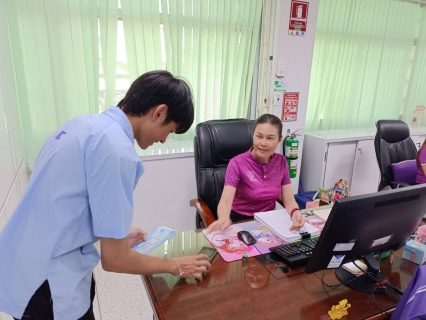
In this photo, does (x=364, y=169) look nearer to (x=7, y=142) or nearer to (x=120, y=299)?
(x=120, y=299)

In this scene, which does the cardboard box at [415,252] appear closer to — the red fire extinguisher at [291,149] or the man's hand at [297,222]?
the man's hand at [297,222]

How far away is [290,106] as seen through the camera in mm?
2848

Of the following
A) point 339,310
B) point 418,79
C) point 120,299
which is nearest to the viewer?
point 339,310

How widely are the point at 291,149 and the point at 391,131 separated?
2.79 feet

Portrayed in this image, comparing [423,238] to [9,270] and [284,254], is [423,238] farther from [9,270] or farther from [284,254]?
[9,270]

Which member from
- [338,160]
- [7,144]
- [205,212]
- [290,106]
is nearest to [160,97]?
[205,212]

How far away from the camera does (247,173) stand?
1.70 meters

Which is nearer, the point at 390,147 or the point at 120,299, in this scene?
the point at 120,299

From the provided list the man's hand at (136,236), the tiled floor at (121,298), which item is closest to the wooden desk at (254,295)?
the man's hand at (136,236)

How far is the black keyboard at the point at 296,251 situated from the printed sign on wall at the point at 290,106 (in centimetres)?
177

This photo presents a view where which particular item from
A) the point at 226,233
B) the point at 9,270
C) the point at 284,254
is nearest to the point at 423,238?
the point at 284,254

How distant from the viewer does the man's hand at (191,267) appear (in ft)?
3.27

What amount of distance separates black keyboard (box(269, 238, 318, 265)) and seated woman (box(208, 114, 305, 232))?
392 mm

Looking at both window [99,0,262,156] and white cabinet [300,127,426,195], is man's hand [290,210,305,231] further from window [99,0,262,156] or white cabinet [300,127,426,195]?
white cabinet [300,127,426,195]
